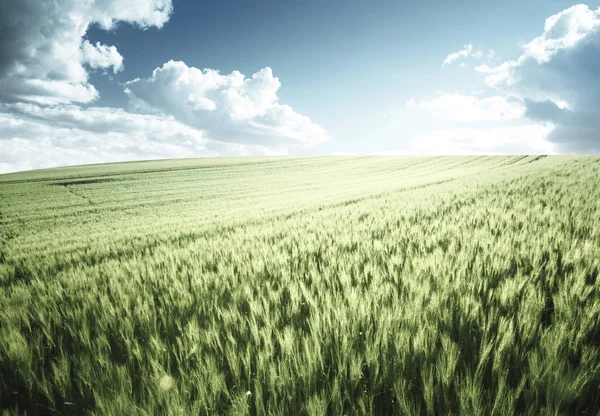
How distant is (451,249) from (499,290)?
1089 millimetres

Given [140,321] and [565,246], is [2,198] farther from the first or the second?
[565,246]

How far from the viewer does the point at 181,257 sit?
372 centimetres

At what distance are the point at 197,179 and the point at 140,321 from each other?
1605 inches

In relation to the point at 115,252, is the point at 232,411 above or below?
above

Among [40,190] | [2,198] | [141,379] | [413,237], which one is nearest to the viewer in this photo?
[141,379]

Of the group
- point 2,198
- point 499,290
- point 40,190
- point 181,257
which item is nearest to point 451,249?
point 499,290

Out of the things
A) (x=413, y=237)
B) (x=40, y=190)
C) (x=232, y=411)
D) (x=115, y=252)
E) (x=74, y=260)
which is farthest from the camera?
(x=40, y=190)

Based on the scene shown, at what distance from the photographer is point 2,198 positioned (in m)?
27.7

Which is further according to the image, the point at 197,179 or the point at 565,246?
the point at 197,179

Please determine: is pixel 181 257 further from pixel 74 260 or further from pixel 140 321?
pixel 74 260

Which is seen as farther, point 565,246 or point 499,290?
point 565,246

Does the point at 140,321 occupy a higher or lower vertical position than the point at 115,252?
higher

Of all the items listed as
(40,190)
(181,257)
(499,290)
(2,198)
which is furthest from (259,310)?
(40,190)

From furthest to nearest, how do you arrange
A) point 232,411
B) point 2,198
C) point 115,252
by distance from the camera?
point 2,198
point 115,252
point 232,411
